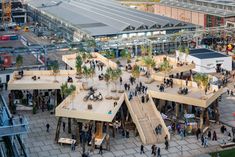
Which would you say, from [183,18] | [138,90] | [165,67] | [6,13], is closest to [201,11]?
[183,18]

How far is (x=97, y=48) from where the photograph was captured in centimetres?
9694

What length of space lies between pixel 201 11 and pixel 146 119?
74372 millimetres

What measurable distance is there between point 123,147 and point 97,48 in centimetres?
4320

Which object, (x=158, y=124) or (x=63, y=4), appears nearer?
(x=158, y=124)

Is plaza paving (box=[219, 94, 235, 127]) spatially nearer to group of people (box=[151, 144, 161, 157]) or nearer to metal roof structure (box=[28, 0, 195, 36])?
group of people (box=[151, 144, 161, 157])

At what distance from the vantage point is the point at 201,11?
421 feet

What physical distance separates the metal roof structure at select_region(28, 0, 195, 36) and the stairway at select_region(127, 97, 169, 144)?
43136 mm

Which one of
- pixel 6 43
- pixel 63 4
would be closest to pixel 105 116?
pixel 6 43

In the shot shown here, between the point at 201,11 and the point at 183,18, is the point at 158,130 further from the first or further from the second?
the point at 183,18

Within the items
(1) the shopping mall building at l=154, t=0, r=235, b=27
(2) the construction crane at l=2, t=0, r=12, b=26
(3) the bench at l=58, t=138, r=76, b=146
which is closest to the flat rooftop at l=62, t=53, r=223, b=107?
(3) the bench at l=58, t=138, r=76, b=146

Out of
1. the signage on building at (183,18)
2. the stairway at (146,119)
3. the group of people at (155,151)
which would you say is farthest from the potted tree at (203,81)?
the signage on building at (183,18)

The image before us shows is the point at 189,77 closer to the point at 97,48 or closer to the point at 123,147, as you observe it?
the point at 97,48

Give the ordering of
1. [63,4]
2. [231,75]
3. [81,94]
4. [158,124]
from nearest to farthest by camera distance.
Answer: [158,124] < [81,94] < [231,75] < [63,4]

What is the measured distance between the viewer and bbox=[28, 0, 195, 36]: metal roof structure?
108 metres
